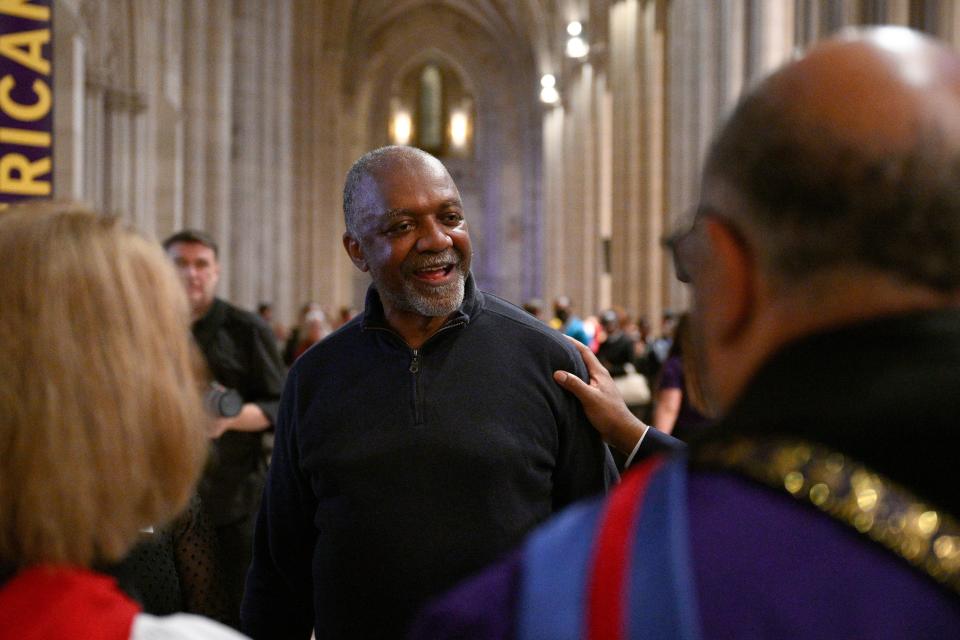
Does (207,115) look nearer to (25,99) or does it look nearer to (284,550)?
(25,99)

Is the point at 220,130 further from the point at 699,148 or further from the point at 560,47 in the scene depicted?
the point at 560,47

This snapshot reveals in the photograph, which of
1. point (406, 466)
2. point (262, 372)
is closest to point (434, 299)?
point (406, 466)

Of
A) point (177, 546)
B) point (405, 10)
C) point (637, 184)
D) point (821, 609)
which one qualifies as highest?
point (405, 10)

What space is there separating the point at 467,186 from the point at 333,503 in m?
39.9

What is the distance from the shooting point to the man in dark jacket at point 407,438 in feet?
6.91

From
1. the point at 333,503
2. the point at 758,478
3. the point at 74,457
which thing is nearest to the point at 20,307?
the point at 74,457

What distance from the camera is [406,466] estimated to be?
2.13m

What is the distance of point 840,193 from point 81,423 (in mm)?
820

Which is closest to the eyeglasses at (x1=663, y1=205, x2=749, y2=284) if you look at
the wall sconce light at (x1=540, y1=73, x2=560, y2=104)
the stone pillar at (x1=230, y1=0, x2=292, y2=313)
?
the stone pillar at (x1=230, y1=0, x2=292, y2=313)

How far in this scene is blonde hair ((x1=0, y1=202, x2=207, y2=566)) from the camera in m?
1.07

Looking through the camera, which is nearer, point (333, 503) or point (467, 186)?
point (333, 503)

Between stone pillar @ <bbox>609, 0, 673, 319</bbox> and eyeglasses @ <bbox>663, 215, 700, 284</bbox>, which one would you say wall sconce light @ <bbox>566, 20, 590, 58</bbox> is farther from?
eyeglasses @ <bbox>663, 215, 700, 284</bbox>

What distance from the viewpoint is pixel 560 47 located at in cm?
2984

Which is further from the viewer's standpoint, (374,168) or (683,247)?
(374,168)
